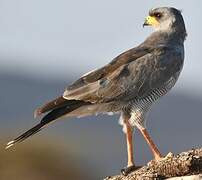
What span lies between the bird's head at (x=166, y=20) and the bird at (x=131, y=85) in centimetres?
30

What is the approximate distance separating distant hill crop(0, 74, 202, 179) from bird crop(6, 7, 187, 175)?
1120 inches

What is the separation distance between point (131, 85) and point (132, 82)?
7 centimetres

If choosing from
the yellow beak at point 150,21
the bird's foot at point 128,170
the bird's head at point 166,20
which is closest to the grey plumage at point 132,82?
the bird's head at point 166,20

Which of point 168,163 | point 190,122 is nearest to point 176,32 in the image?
point 168,163

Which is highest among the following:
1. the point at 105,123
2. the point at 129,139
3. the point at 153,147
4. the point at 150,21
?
the point at 105,123

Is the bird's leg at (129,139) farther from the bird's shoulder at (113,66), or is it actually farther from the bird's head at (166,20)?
the bird's head at (166,20)

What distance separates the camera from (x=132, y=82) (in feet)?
67.1

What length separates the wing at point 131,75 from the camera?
66.3ft

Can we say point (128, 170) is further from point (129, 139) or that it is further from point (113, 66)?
point (113, 66)

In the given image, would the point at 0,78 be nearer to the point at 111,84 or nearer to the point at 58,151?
the point at 58,151

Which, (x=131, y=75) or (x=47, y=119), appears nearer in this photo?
(x=47, y=119)

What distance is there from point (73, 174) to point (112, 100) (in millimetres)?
17225

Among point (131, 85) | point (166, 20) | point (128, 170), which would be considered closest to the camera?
point (128, 170)

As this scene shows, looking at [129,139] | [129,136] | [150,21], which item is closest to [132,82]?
[129,136]
